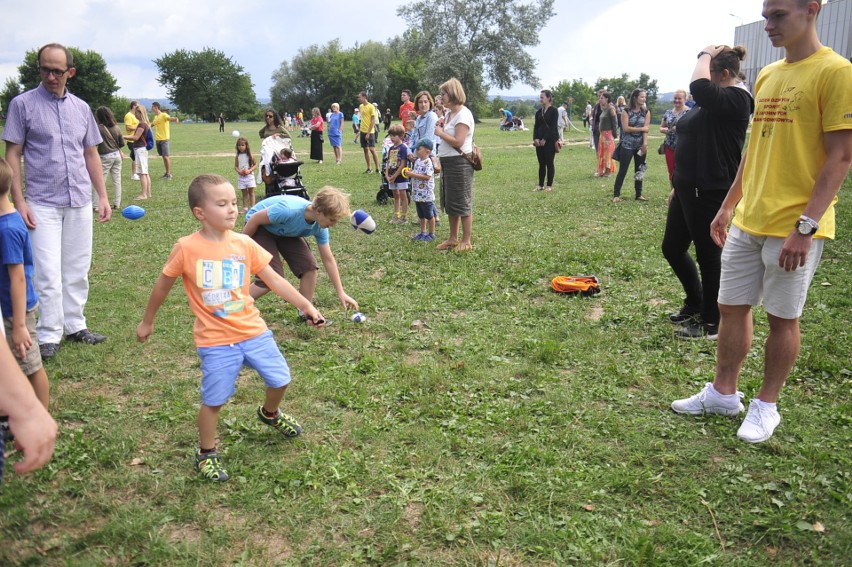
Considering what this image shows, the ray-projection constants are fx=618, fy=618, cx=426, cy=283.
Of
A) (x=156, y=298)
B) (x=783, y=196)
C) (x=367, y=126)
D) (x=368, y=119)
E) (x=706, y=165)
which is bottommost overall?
(x=156, y=298)

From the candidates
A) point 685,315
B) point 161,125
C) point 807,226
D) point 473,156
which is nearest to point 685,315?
point 685,315

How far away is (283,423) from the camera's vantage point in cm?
371

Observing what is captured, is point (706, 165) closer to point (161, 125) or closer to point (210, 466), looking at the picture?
point (210, 466)

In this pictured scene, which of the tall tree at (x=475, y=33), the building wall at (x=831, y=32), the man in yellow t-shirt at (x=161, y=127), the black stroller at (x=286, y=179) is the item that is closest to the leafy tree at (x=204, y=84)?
the tall tree at (x=475, y=33)

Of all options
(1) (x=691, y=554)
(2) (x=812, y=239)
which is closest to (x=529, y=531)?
(1) (x=691, y=554)

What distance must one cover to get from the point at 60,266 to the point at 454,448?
3534mm

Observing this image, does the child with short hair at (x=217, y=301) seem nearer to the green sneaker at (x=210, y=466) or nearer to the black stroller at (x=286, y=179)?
the green sneaker at (x=210, y=466)

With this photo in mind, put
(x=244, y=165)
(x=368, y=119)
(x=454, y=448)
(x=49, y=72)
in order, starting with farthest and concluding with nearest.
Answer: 1. (x=368, y=119)
2. (x=244, y=165)
3. (x=49, y=72)
4. (x=454, y=448)

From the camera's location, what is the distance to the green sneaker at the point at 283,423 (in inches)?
145

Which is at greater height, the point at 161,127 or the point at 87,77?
the point at 87,77

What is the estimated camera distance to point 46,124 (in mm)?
4770

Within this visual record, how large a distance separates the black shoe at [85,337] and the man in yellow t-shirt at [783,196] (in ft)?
15.9

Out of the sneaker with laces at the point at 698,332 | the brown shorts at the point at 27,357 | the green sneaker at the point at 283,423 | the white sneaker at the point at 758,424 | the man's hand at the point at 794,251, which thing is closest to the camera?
the man's hand at the point at 794,251

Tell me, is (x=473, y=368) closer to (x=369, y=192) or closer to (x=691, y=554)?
(x=691, y=554)
